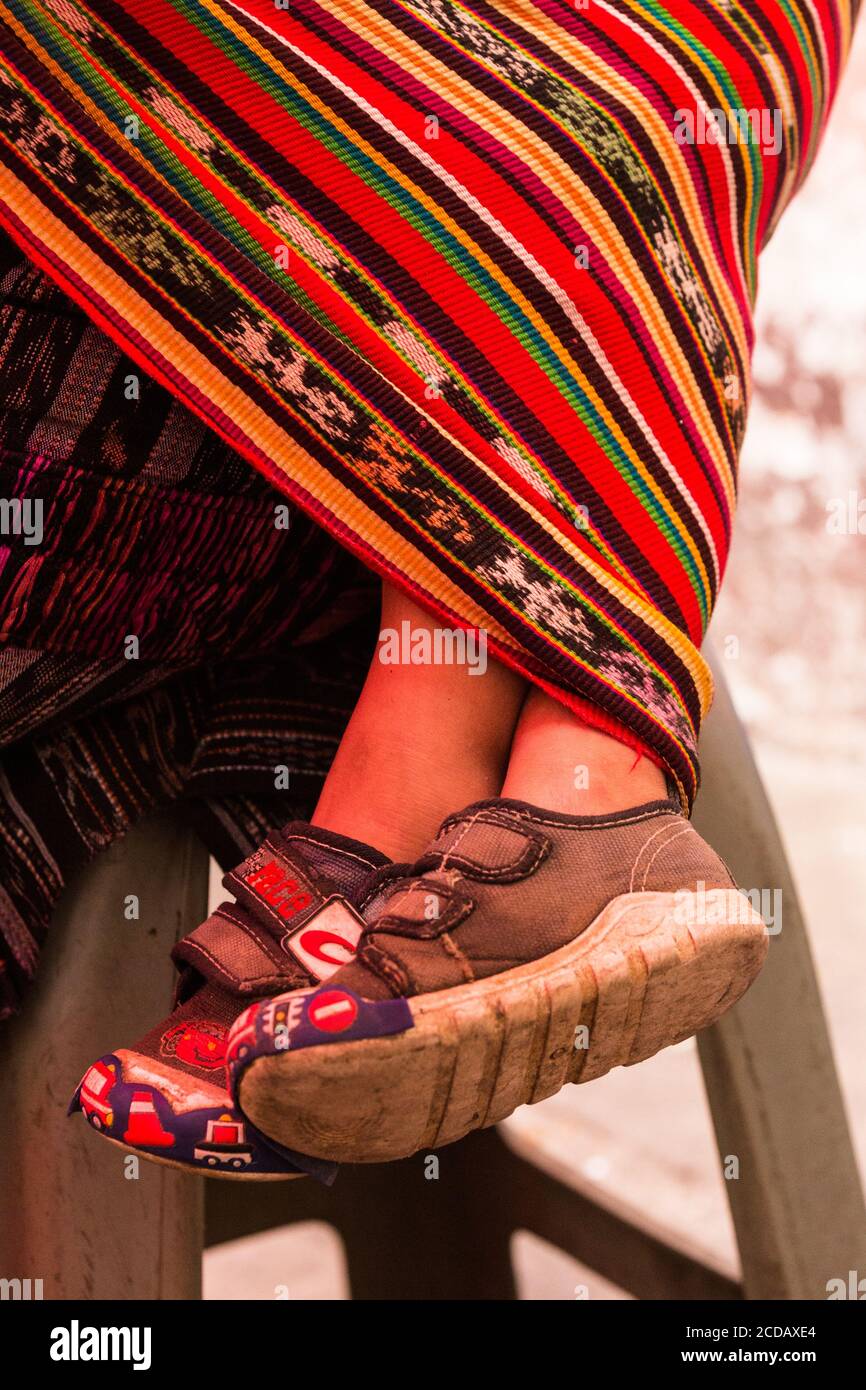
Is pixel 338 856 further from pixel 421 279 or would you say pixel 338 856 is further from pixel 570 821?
pixel 421 279

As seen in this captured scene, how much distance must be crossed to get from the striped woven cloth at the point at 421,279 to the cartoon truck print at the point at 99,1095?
0.61ft

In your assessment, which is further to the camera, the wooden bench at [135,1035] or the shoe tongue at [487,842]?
the wooden bench at [135,1035]

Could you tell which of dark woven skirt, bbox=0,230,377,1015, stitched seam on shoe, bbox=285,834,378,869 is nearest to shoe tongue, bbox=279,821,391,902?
stitched seam on shoe, bbox=285,834,378,869

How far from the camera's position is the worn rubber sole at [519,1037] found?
14.1 inches

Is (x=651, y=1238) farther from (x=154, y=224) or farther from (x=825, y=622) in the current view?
(x=154, y=224)

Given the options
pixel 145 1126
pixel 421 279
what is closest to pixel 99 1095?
pixel 145 1126

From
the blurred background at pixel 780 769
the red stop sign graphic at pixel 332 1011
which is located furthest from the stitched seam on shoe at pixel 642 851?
the blurred background at pixel 780 769

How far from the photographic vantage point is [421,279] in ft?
1.50

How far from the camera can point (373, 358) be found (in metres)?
0.45

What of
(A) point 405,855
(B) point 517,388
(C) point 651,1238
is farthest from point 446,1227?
(B) point 517,388

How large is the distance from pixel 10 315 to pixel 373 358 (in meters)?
0.13

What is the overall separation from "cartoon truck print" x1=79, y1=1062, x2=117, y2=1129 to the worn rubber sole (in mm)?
58

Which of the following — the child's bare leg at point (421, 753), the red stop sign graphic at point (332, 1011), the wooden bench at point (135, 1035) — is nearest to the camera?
the red stop sign graphic at point (332, 1011)

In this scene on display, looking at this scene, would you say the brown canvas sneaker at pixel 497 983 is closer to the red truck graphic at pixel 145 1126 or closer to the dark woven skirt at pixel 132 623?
the red truck graphic at pixel 145 1126
